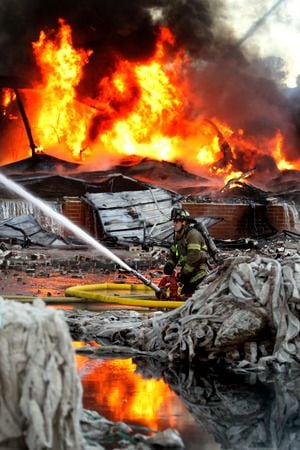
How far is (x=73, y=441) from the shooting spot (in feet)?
13.0

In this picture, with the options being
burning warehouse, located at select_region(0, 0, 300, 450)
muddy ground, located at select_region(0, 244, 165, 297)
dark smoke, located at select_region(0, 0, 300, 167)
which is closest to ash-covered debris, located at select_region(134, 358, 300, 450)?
muddy ground, located at select_region(0, 244, 165, 297)

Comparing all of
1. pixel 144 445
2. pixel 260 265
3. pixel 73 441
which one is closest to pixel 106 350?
pixel 260 265

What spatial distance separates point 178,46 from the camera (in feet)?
125

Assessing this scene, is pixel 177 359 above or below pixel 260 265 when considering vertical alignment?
below

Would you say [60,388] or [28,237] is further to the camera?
[28,237]

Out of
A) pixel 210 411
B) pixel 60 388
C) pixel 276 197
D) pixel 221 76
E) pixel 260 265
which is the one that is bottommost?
pixel 210 411

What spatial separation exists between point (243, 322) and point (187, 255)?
4.72 m

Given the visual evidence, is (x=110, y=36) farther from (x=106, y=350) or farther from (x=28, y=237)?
(x=106, y=350)

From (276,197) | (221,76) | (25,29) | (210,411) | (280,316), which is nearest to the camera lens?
(210,411)

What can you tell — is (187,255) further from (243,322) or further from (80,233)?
(243,322)

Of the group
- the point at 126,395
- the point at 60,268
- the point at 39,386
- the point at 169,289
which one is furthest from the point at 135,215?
the point at 39,386

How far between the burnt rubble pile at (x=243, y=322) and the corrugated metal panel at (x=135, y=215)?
18.7m

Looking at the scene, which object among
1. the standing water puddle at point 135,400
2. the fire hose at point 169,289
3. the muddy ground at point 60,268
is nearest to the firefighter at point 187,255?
the fire hose at point 169,289

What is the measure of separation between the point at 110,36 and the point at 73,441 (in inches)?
1372
